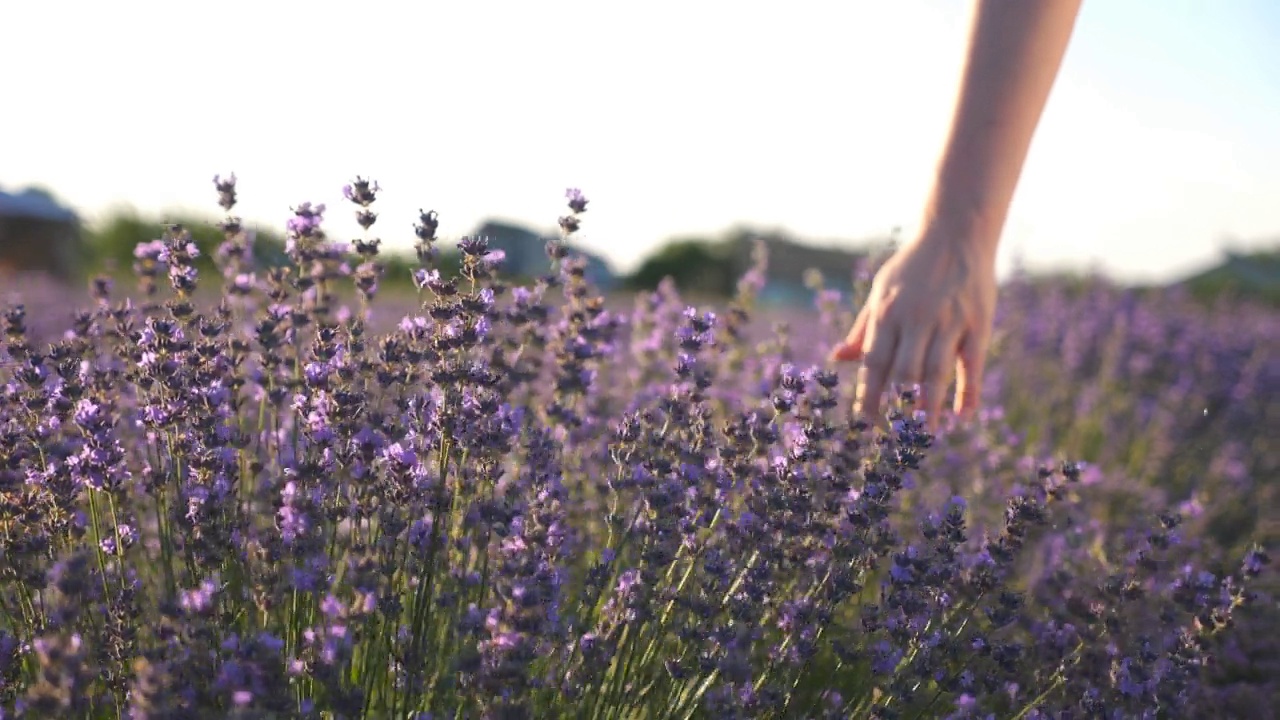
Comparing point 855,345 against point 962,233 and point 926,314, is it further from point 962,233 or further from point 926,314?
point 962,233

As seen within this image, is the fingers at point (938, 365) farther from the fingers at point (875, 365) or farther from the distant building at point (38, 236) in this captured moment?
the distant building at point (38, 236)

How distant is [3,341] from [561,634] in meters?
1.39

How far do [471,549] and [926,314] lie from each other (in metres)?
1.26

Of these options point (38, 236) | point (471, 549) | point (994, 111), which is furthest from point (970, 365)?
point (38, 236)

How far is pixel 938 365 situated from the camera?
2.56 meters

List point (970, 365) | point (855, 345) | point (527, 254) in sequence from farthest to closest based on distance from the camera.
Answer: point (527, 254) → point (855, 345) → point (970, 365)

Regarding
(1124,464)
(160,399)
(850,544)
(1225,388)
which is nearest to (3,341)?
(160,399)

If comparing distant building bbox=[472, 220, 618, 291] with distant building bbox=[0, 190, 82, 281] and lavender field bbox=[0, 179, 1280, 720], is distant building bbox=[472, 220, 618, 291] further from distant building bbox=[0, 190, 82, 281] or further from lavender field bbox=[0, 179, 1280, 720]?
distant building bbox=[0, 190, 82, 281]

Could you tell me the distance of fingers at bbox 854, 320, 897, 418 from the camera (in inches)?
101

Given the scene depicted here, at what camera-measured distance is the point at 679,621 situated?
7.68 feet

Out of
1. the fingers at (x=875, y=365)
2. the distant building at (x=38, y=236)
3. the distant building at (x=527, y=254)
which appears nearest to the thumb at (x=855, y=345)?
the fingers at (x=875, y=365)

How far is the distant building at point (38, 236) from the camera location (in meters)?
11.9

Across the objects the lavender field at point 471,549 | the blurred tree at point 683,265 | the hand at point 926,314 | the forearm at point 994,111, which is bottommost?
the blurred tree at point 683,265

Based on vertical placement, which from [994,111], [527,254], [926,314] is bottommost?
[527,254]
